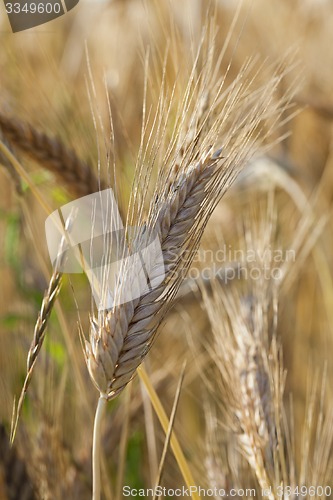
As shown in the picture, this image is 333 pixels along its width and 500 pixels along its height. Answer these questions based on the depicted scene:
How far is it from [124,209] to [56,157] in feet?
0.35

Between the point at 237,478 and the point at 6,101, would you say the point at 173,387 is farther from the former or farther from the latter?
the point at 6,101

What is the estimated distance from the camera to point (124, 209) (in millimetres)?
835

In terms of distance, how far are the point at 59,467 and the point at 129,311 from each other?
1.26 ft

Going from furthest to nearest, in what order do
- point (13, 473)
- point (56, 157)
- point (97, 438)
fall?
point (56, 157), point (13, 473), point (97, 438)

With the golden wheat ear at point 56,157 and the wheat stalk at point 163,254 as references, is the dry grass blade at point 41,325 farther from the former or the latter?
the golden wheat ear at point 56,157

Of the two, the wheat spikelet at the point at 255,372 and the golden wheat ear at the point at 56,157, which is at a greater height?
the golden wheat ear at the point at 56,157

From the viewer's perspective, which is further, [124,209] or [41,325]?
[124,209]

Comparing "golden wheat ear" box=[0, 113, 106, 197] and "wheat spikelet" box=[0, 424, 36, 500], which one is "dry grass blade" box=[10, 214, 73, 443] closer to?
"wheat spikelet" box=[0, 424, 36, 500]

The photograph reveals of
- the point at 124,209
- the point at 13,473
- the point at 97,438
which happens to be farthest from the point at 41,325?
the point at 124,209

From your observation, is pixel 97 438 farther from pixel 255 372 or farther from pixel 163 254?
pixel 255 372

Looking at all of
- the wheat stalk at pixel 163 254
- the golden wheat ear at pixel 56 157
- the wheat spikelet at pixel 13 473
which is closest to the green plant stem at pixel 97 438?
the wheat stalk at pixel 163 254

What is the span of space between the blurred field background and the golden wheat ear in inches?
1.7

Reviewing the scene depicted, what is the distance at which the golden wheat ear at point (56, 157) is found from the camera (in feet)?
2.63

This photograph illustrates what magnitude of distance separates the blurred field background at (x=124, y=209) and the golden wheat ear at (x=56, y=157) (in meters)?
0.04
